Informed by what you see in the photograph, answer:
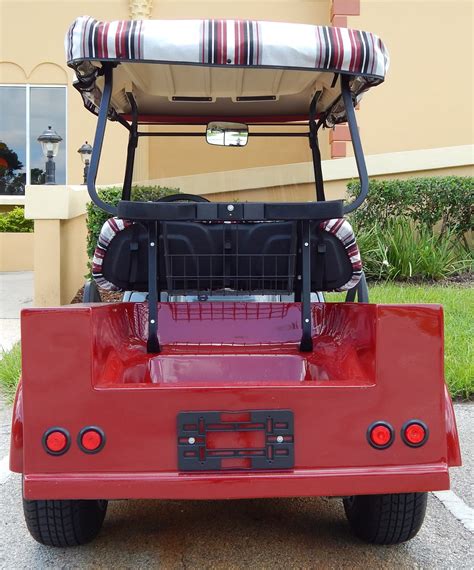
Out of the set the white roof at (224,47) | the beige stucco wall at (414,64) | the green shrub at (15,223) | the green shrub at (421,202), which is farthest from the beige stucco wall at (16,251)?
the white roof at (224,47)

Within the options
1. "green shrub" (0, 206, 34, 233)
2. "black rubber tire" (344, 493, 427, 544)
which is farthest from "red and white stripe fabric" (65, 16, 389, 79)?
"green shrub" (0, 206, 34, 233)

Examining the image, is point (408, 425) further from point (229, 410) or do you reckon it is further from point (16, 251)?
point (16, 251)

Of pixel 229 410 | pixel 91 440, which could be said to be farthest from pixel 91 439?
pixel 229 410

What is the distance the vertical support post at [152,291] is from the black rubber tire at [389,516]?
103 centimetres

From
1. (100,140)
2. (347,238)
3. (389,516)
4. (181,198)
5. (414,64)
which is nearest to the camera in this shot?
(389,516)

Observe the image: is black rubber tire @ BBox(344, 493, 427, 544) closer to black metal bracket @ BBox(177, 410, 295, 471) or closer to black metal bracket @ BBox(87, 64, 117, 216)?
black metal bracket @ BBox(177, 410, 295, 471)

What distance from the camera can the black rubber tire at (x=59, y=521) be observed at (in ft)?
9.26

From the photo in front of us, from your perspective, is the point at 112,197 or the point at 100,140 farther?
the point at 112,197

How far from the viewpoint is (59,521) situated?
113 inches

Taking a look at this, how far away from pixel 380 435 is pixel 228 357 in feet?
2.31

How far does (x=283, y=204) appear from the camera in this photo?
9.78 feet

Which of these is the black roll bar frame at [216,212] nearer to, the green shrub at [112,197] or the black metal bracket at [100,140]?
the black metal bracket at [100,140]

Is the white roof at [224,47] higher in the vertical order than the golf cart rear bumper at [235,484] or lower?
higher

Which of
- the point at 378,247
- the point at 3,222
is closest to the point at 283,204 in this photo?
the point at 378,247
